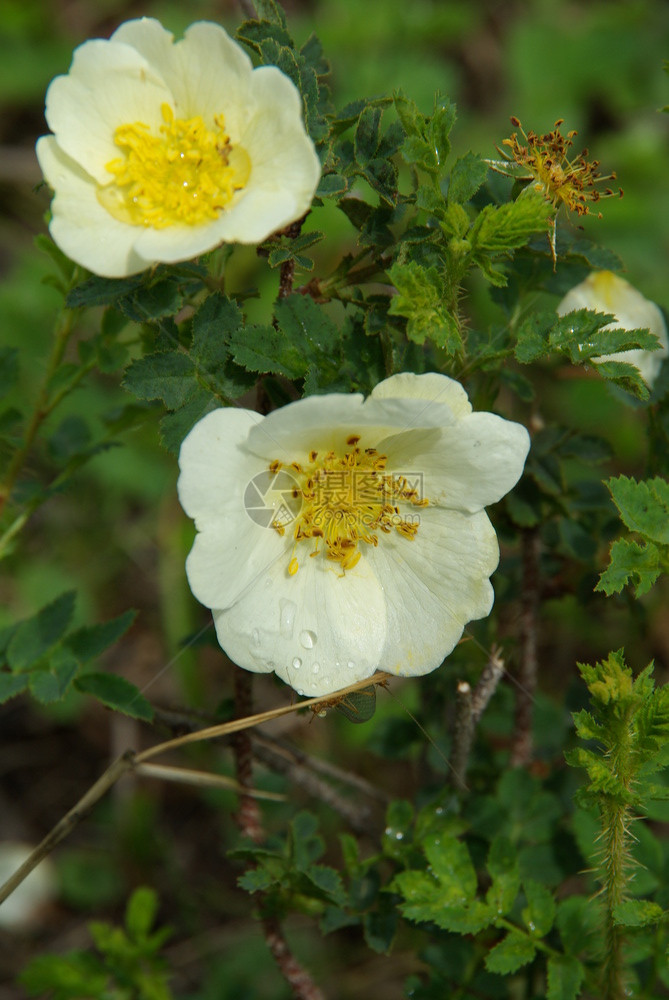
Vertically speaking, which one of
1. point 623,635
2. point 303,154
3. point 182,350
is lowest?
point 623,635

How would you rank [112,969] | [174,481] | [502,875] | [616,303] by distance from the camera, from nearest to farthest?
[502,875], [616,303], [112,969], [174,481]

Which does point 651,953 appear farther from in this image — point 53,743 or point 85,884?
point 53,743

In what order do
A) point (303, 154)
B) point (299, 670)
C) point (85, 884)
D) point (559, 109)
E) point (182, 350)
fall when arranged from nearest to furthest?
point (303, 154) → point (299, 670) → point (182, 350) → point (85, 884) → point (559, 109)

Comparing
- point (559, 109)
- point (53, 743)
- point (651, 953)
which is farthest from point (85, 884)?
point (559, 109)

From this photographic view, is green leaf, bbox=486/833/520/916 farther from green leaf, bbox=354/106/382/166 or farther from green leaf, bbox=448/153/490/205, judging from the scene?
green leaf, bbox=354/106/382/166

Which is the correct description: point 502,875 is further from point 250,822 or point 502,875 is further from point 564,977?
point 250,822

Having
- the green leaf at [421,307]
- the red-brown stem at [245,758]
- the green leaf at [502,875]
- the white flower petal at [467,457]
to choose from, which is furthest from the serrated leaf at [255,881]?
the green leaf at [421,307]

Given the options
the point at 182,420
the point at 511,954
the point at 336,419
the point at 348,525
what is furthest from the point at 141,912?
the point at 336,419

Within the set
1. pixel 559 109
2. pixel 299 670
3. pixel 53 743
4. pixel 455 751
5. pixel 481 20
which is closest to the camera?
pixel 299 670
